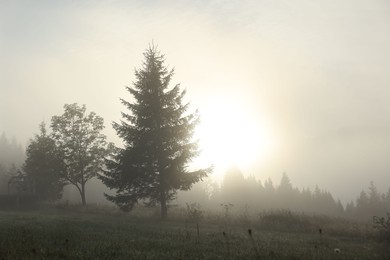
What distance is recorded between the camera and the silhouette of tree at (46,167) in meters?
47.8

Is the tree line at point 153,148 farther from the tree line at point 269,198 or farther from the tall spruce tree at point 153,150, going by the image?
the tree line at point 269,198

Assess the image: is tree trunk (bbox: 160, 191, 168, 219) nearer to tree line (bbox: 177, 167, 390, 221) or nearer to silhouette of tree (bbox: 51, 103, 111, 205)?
silhouette of tree (bbox: 51, 103, 111, 205)

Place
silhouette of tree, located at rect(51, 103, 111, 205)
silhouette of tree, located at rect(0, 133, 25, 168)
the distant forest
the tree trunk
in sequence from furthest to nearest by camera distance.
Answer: silhouette of tree, located at rect(0, 133, 25, 168) → the distant forest → silhouette of tree, located at rect(51, 103, 111, 205) → the tree trunk

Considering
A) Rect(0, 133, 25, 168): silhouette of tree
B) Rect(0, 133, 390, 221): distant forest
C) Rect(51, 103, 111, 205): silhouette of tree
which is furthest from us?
Rect(0, 133, 25, 168): silhouette of tree

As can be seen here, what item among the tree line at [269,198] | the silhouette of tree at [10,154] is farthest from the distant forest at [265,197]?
the silhouette of tree at [10,154]

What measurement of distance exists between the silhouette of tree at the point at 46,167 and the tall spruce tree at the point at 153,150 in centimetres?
2221

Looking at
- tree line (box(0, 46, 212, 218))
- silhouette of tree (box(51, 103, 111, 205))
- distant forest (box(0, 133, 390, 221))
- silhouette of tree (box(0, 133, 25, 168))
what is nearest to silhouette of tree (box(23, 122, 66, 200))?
silhouette of tree (box(51, 103, 111, 205))

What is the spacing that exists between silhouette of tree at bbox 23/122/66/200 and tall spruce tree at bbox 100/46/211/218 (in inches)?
875

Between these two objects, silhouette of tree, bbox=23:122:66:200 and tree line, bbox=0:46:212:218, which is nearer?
tree line, bbox=0:46:212:218

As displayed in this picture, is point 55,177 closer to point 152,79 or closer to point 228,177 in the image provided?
point 152,79

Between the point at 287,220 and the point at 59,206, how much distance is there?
28728 millimetres

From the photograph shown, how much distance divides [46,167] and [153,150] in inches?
1284

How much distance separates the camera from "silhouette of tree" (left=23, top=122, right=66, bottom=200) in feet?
157

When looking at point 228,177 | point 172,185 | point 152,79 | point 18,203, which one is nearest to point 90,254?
point 172,185
